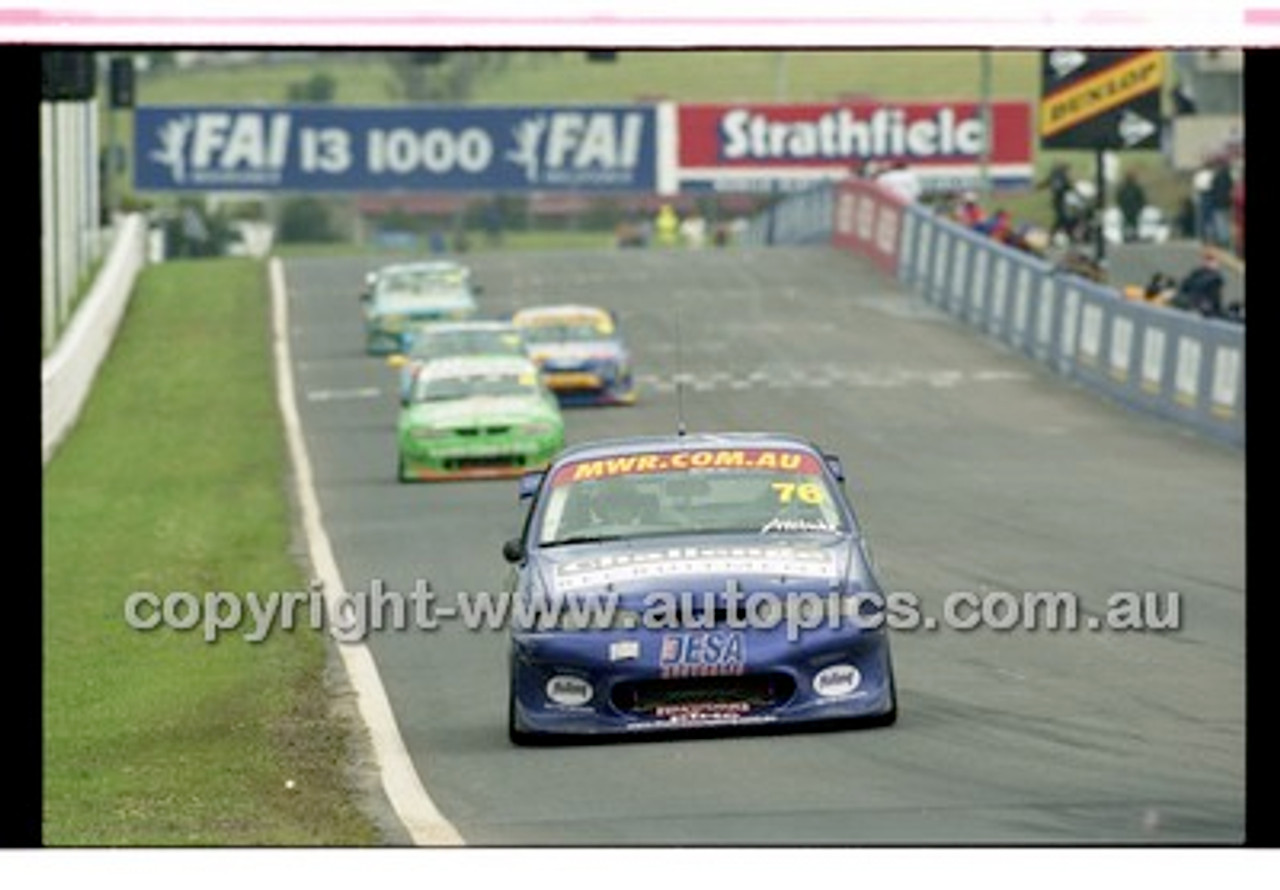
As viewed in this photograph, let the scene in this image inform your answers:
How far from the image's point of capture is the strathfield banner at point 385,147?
69.2 meters

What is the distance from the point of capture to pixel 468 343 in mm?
40375

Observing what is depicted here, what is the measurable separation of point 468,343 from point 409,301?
11.6 meters

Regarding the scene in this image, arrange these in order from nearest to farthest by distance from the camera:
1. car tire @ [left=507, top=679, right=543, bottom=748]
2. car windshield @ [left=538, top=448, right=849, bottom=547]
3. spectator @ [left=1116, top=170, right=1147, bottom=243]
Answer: car tire @ [left=507, top=679, right=543, bottom=748] < car windshield @ [left=538, top=448, right=849, bottom=547] < spectator @ [left=1116, top=170, right=1147, bottom=243]

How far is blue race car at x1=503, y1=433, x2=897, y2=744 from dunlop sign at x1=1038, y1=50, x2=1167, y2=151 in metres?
18.2

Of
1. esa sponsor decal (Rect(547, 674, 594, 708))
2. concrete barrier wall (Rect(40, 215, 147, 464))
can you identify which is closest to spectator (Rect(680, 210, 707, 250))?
concrete barrier wall (Rect(40, 215, 147, 464))

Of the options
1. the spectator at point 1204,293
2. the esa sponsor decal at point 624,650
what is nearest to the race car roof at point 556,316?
the spectator at point 1204,293

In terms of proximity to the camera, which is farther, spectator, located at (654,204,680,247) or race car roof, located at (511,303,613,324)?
spectator, located at (654,204,680,247)

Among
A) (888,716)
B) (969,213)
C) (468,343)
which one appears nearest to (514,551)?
(888,716)

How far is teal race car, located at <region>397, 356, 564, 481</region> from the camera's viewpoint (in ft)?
111

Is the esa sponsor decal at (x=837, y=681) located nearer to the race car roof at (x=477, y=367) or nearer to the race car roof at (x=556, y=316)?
the race car roof at (x=477, y=367)

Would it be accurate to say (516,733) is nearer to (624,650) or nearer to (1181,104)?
(624,650)

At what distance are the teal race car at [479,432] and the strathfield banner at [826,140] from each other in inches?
1880

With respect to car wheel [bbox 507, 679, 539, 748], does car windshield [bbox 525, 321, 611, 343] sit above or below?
above

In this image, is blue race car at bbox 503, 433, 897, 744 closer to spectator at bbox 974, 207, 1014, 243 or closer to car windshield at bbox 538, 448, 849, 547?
car windshield at bbox 538, 448, 849, 547
